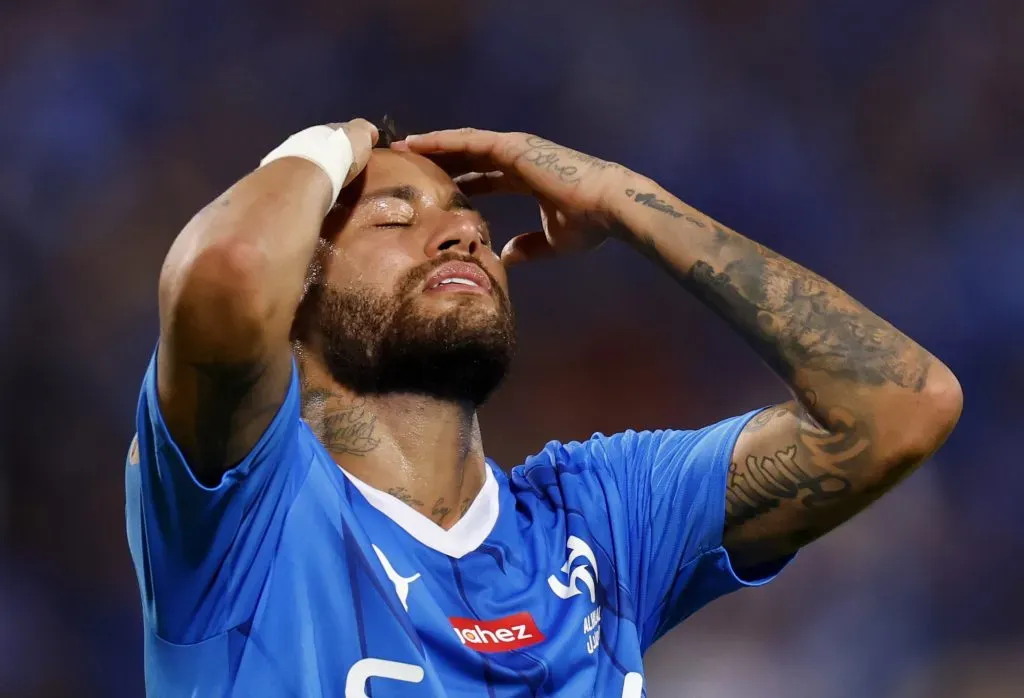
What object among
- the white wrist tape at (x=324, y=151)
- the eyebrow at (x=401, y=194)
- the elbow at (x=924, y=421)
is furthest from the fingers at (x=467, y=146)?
the elbow at (x=924, y=421)

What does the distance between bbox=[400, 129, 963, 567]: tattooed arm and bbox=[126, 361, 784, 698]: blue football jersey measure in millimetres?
74

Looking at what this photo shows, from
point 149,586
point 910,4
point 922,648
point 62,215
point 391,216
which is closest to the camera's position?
point 149,586

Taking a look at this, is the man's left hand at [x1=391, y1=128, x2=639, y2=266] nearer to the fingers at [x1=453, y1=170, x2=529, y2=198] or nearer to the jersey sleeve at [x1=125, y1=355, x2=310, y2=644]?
the fingers at [x1=453, y1=170, x2=529, y2=198]

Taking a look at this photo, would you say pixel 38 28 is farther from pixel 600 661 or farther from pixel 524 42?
A: pixel 600 661

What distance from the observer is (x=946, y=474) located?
145 inches

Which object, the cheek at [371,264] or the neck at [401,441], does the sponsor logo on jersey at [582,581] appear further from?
the cheek at [371,264]

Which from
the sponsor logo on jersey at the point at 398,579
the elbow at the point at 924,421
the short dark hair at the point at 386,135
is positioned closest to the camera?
the sponsor logo on jersey at the point at 398,579

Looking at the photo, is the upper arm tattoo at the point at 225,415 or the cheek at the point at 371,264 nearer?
the upper arm tattoo at the point at 225,415

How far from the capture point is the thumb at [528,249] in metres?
2.09

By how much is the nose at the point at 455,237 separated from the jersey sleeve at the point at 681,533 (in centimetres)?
52

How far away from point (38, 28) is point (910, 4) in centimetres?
303

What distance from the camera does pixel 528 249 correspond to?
2123mm

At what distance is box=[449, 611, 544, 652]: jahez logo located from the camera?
1543 millimetres

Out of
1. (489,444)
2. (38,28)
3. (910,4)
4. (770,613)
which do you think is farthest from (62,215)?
(910,4)
